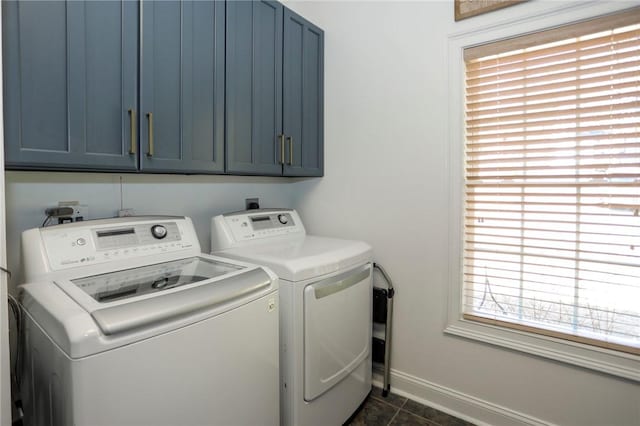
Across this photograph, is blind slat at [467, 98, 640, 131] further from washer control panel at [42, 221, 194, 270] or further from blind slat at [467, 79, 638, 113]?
washer control panel at [42, 221, 194, 270]

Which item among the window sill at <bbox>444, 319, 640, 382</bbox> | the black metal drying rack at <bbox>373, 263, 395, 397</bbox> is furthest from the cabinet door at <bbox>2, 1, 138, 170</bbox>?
the window sill at <bbox>444, 319, 640, 382</bbox>

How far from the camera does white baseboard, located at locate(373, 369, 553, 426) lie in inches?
66.2

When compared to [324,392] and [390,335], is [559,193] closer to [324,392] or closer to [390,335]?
[390,335]

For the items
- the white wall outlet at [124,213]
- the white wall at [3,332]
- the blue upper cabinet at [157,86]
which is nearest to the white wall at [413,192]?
the blue upper cabinet at [157,86]

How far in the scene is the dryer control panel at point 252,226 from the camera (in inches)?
69.6

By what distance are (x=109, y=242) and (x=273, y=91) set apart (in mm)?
1117

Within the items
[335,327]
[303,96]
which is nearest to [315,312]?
[335,327]

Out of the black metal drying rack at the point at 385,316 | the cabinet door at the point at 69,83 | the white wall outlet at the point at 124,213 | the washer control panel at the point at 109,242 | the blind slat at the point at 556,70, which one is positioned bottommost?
the black metal drying rack at the point at 385,316

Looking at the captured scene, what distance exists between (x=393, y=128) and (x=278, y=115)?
2.17ft

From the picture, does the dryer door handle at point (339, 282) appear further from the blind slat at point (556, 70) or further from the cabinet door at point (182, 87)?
the blind slat at point (556, 70)

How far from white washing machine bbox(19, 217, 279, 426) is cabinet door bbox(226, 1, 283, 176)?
23.1 inches

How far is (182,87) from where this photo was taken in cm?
146

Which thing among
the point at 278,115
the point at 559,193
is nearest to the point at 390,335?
the point at 559,193

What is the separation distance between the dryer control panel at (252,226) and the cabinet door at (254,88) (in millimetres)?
Answer: 259
